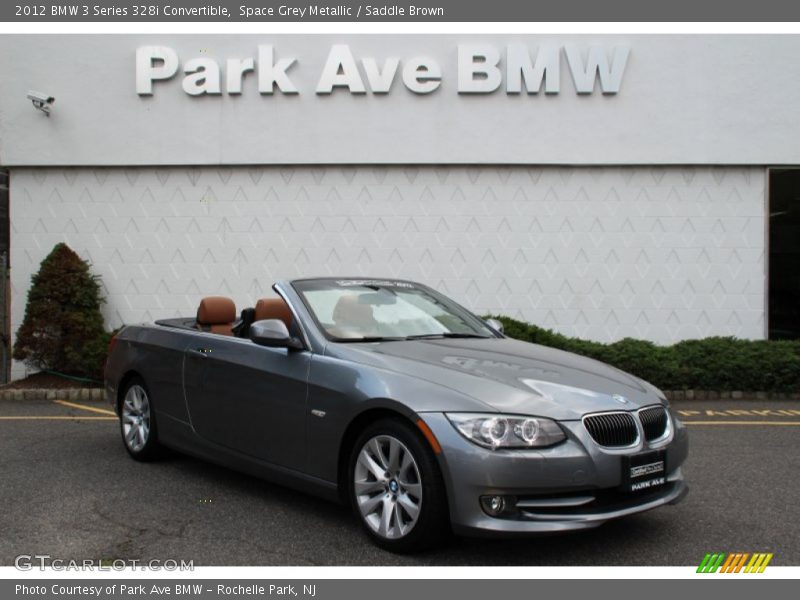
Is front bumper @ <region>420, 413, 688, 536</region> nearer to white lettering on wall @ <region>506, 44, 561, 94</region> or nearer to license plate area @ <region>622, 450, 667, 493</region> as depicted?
license plate area @ <region>622, 450, 667, 493</region>

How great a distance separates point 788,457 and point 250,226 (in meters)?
8.32

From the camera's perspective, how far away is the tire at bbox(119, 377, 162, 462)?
643 centimetres

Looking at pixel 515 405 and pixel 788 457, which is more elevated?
pixel 515 405

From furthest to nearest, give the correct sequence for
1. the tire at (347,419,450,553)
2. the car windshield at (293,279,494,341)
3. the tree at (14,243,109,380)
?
the tree at (14,243,109,380) < the car windshield at (293,279,494,341) < the tire at (347,419,450,553)

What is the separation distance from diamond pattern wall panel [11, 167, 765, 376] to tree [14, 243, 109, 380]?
2.94ft

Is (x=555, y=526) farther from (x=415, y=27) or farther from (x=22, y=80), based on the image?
(x=22, y=80)

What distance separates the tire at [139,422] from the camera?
6430 mm

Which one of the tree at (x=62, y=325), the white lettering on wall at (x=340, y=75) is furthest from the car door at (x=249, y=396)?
the white lettering on wall at (x=340, y=75)

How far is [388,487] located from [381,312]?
153 cm

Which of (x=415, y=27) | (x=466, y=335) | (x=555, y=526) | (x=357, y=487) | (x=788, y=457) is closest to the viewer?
(x=555, y=526)

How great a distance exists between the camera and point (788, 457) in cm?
695

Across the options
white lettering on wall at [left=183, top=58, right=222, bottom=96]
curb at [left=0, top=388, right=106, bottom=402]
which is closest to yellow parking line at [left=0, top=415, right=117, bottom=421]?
curb at [left=0, top=388, right=106, bottom=402]

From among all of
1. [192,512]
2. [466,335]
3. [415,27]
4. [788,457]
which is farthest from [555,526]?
[415,27]

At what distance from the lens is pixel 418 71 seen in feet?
40.3
